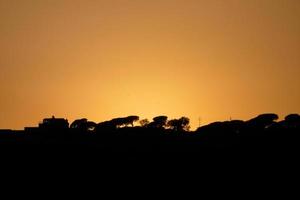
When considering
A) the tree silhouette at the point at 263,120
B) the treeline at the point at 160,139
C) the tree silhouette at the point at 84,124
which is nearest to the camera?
the treeline at the point at 160,139

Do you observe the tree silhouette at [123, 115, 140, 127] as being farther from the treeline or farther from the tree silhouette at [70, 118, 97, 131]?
the treeline

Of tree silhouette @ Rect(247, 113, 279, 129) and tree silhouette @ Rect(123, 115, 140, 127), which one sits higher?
tree silhouette @ Rect(123, 115, 140, 127)

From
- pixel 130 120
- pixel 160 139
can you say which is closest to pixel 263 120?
pixel 160 139

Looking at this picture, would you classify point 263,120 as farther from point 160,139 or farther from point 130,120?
point 130,120

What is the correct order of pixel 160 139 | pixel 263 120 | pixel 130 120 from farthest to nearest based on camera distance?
pixel 130 120 → pixel 263 120 → pixel 160 139

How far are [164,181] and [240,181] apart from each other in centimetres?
936

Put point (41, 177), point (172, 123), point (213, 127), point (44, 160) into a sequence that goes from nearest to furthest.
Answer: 1. point (41, 177)
2. point (44, 160)
3. point (213, 127)
4. point (172, 123)

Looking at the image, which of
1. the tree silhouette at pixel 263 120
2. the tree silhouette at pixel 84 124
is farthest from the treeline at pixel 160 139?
the tree silhouette at pixel 84 124

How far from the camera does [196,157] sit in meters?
64.5

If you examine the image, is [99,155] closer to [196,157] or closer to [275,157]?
[196,157]

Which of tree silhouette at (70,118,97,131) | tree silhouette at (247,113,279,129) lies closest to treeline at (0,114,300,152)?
tree silhouette at (247,113,279,129)

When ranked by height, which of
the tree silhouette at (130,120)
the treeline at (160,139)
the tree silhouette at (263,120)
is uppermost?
the tree silhouette at (130,120)

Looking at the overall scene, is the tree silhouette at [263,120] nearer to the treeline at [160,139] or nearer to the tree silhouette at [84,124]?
the treeline at [160,139]

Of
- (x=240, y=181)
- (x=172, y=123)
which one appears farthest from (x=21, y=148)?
(x=172, y=123)
